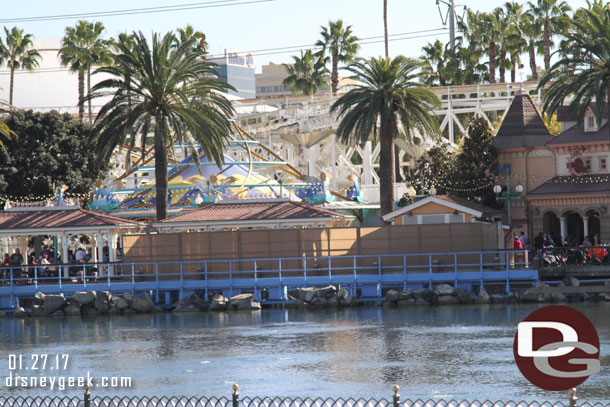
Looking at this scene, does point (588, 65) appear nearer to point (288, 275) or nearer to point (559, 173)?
point (559, 173)

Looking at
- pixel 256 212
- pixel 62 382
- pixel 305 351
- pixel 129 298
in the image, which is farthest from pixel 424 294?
pixel 62 382

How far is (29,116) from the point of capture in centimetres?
6888

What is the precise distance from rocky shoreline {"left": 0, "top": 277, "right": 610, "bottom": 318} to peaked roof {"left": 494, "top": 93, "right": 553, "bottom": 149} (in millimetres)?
16987

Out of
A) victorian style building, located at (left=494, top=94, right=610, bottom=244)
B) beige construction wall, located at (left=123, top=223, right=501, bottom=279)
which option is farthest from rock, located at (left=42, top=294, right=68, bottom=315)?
victorian style building, located at (left=494, top=94, right=610, bottom=244)

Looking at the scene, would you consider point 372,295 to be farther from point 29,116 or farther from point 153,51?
point 29,116

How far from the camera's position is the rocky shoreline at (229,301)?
44625 mm

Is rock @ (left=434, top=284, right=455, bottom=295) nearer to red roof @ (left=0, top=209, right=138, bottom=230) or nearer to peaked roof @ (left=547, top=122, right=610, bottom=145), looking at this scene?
red roof @ (left=0, top=209, right=138, bottom=230)

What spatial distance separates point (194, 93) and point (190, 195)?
9.92 m

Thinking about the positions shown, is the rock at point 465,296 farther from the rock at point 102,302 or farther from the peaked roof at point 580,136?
the peaked roof at point 580,136

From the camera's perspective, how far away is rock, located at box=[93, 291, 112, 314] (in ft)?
149

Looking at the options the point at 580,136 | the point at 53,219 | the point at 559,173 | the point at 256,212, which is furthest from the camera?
the point at 559,173

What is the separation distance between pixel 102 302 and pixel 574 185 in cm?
2568

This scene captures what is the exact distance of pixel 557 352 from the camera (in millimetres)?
26312

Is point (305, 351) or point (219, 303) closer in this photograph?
point (305, 351)
